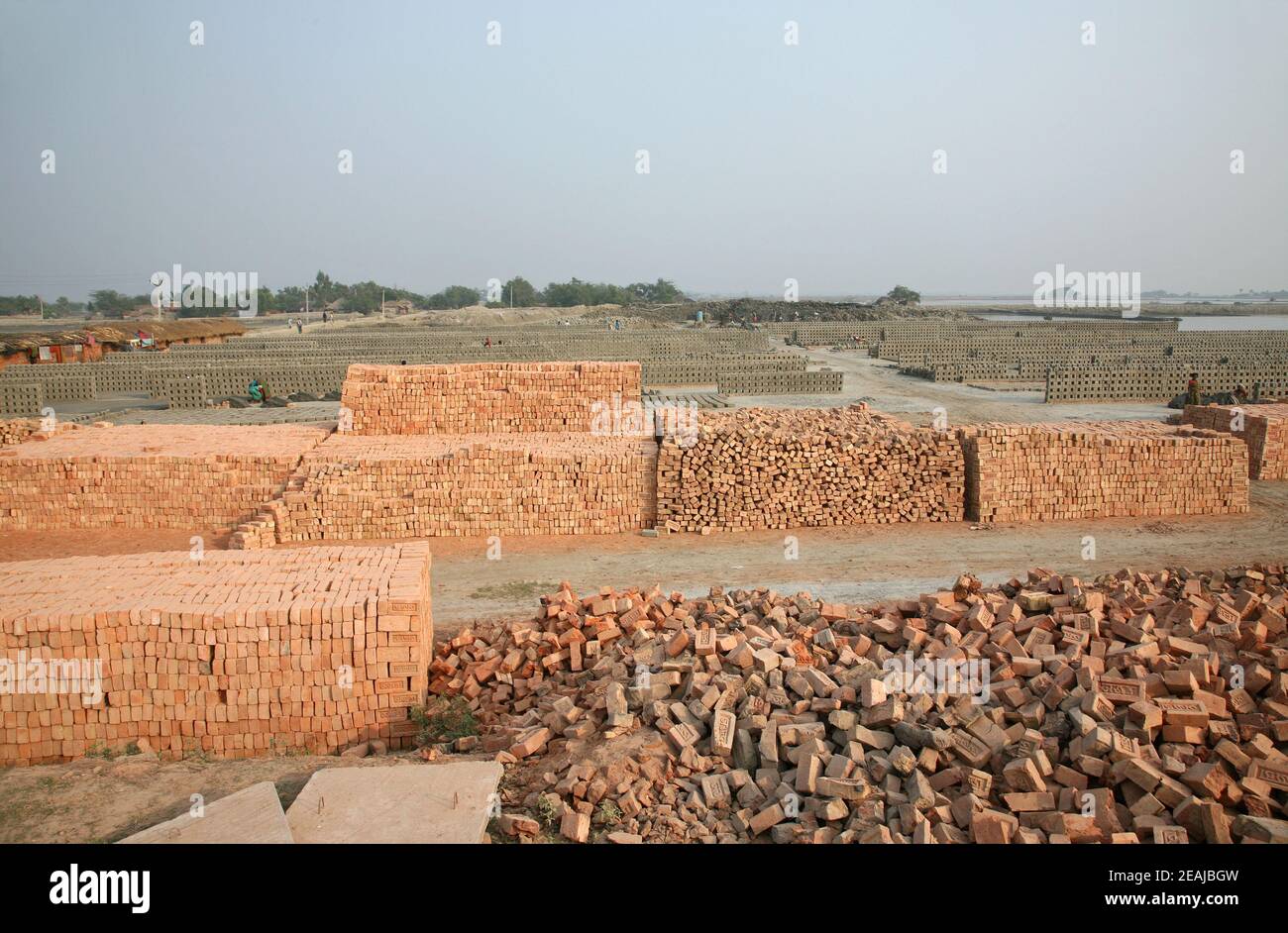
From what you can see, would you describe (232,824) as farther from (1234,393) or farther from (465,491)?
(1234,393)

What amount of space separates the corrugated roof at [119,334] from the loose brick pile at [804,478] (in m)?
29.4

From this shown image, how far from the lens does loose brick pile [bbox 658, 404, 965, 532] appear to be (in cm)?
1299

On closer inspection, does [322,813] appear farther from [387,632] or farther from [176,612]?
[176,612]

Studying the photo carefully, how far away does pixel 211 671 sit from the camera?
246 inches

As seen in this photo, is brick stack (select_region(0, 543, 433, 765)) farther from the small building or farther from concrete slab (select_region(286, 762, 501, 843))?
the small building

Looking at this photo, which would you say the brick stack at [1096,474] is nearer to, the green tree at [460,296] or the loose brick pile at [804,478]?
the loose brick pile at [804,478]

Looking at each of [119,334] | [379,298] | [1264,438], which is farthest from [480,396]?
[379,298]

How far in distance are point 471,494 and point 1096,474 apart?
31.8ft

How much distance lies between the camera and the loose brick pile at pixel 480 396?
1537 cm

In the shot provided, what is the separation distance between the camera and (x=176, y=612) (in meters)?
6.23

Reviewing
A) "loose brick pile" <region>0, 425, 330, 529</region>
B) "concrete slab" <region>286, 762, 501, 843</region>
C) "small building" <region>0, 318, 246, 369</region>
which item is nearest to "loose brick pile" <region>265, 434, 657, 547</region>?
"loose brick pile" <region>0, 425, 330, 529</region>

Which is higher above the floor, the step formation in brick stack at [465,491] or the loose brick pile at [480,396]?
the loose brick pile at [480,396]

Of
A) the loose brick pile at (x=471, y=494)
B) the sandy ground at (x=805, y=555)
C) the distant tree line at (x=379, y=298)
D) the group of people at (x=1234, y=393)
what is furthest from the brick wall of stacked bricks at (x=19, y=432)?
the distant tree line at (x=379, y=298)
